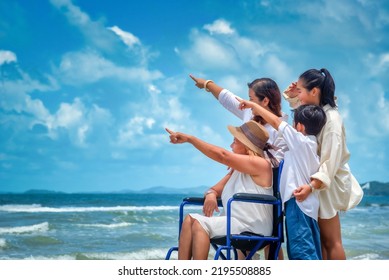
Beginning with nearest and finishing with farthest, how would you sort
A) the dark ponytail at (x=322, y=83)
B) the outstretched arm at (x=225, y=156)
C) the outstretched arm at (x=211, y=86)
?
the outstretched arm at (x=225, y=156) → the dark ponytail at (x=322, y=83) → the outstretched arm at (x=211, y=86)

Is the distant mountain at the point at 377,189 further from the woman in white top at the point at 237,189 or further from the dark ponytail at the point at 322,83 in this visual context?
the woman in white top at the point at 237,189

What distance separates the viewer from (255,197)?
2.88 m

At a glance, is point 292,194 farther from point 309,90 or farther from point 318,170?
point 309,90

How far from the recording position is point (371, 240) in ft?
31.7

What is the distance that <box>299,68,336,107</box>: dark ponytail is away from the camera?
10.4ft

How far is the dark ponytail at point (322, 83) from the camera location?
3180 millimetres

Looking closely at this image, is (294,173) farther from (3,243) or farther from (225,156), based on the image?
(3,243)

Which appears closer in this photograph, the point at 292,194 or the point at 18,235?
the point at 292,194

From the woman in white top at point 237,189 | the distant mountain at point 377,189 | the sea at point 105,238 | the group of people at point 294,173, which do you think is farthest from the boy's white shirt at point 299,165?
the distant mountain at point 377,189

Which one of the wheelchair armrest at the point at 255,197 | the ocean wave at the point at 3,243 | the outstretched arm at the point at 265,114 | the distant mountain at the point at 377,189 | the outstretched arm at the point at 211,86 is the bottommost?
the ocean wave at the point at 3,243

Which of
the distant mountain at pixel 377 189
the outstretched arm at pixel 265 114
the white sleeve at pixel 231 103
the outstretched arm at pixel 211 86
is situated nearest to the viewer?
the outstretched arm at pixel 265 114
